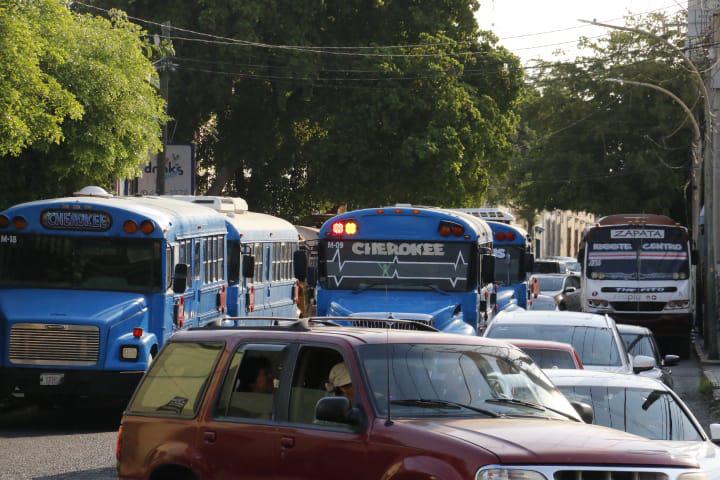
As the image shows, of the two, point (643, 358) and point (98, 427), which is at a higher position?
point (643, 358)

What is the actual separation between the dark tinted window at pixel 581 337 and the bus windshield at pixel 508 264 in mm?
11993

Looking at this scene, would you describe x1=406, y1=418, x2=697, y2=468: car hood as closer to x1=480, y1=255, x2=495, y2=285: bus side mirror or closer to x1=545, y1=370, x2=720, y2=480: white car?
x1=545, y1=370, x2=720, y2=480: white car

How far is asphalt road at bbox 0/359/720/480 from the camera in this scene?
1358cm

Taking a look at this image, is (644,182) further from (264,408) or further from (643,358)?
(264,408)

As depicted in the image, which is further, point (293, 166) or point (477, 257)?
point (293, 166)

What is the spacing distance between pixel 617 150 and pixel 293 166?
15.9m

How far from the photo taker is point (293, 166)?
49469mm

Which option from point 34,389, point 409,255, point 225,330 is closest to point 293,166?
point 409,255

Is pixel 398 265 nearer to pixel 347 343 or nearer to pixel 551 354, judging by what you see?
pixel 551 354

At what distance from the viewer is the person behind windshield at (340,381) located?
8.05 metres

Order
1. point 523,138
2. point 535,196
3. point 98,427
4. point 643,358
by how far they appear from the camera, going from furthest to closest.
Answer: point 523,138
point 535,196
point 98,427
point 643,358

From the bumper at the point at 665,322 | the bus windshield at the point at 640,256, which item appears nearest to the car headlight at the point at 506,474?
the bumper at the point at 665,322

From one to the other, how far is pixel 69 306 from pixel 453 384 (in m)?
9.88

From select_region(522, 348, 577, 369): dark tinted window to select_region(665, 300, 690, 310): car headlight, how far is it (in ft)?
63.9
